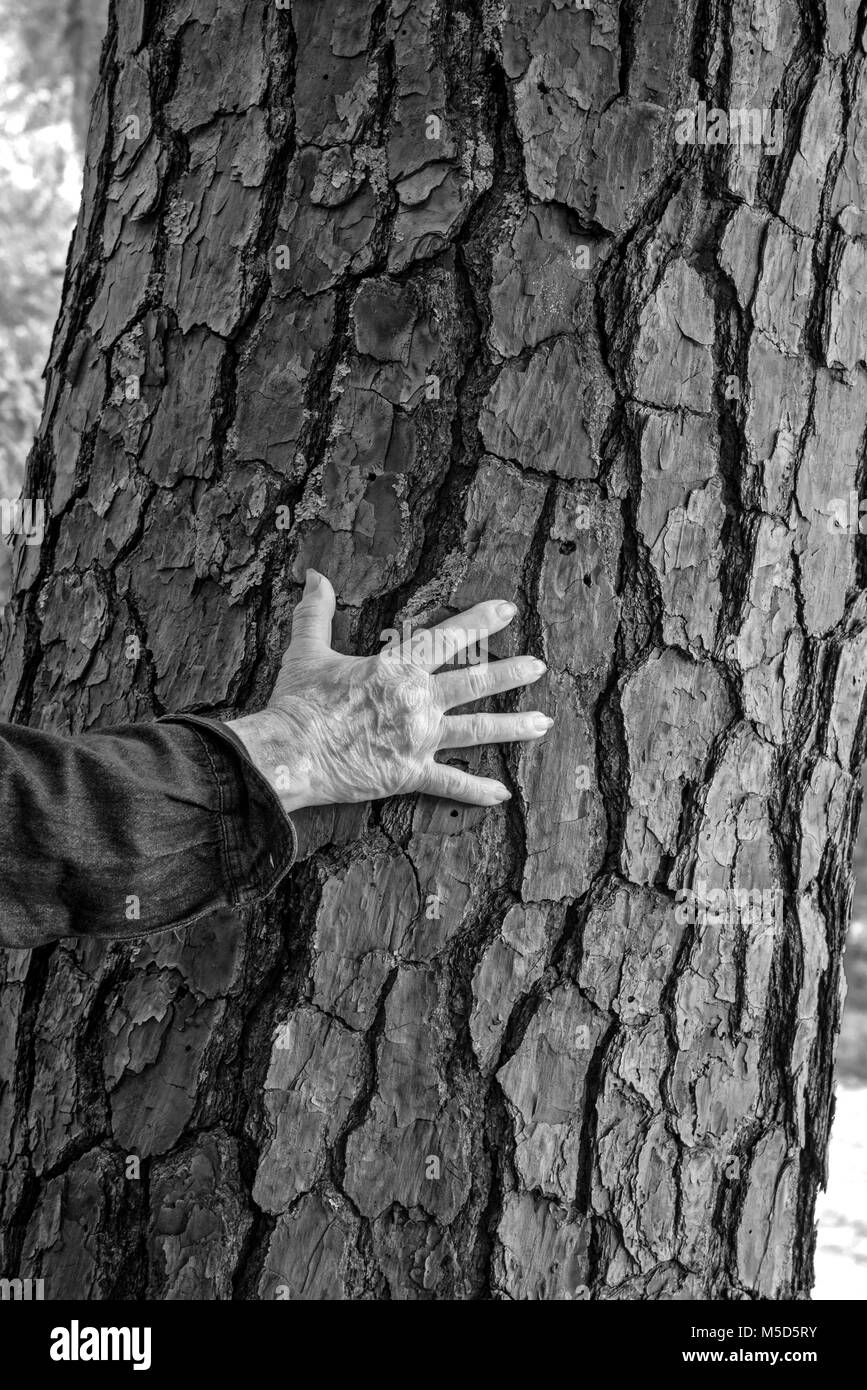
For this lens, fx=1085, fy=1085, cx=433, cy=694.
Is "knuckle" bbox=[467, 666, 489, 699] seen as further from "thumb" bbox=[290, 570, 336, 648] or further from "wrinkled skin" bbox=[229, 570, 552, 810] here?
"thumb" bbox=[290, 570, 336, 648]

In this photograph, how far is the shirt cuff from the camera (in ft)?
4.58

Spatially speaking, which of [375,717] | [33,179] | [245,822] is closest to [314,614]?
[375,717]

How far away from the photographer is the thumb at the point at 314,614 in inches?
58.0

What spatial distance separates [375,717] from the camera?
56.6 inches

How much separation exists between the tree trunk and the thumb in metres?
0.03

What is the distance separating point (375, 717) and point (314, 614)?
0.55 ft

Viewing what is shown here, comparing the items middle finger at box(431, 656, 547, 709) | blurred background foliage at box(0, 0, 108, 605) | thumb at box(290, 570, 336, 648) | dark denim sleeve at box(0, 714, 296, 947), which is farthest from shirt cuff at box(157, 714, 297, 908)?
blurred background foliage at box(0, 0, 108, 605)

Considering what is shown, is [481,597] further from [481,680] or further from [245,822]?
[245,822]

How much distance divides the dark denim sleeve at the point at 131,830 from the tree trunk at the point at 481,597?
0.10m

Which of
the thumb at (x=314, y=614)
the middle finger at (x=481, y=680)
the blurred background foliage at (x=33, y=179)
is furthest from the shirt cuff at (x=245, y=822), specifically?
the blurred background foliage at (x=33, y=179)

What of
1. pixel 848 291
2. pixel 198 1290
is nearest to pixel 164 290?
pixel 848 291

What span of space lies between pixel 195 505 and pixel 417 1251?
1.09 m

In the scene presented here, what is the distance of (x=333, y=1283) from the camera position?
4.76 feet
